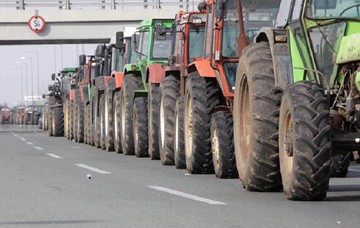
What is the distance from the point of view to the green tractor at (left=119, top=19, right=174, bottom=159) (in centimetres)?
2600

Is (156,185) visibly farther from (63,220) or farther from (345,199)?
(63,220)

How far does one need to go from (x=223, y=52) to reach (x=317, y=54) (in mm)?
5206

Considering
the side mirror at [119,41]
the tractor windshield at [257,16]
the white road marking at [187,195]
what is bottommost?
the white road marking at [187,195]

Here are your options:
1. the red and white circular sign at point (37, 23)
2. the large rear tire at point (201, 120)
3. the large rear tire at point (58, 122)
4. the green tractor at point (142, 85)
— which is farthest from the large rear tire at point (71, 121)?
the large rear tire at point (201, 120)

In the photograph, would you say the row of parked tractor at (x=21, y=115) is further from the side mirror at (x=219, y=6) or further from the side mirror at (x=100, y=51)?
the side mirror at (x=219, y=6)

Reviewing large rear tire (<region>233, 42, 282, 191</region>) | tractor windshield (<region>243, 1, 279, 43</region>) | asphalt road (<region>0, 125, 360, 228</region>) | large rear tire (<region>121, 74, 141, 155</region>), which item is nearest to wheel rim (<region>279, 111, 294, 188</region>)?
asphalt road (<region>0, 125, 360, 228</region>)

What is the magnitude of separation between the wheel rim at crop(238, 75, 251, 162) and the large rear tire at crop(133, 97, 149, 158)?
425 inches

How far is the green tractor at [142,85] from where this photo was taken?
85.3ft

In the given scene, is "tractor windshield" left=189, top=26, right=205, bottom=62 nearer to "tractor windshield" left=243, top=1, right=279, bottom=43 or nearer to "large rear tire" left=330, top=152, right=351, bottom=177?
"tractor windshield" left=243, top=1, right=279, bottom=43

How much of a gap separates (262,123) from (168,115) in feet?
28.2

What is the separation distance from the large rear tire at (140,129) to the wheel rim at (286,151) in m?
13.0

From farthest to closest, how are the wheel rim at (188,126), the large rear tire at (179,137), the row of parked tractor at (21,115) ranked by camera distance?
the row of parked tractor at (21,115) → the large rear tire at (179,137) → the wheel rim at (188,126)

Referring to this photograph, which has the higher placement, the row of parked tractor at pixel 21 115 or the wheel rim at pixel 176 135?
the wheel rim at pixel 176 135

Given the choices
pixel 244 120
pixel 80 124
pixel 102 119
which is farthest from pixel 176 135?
pixel 80 124
